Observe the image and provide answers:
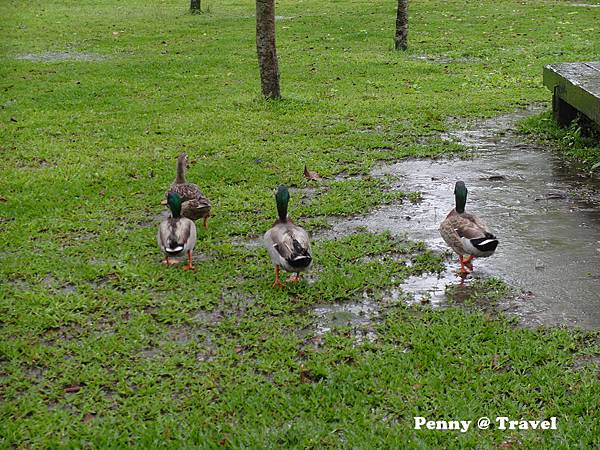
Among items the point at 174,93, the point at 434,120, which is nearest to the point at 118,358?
the point at 434,120

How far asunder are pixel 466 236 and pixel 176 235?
7.60ft

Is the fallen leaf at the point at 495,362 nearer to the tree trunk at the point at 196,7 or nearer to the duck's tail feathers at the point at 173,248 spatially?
the duck's tail feathers at the point at 173,248

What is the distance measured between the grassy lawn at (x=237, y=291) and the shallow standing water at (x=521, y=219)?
0.85ft

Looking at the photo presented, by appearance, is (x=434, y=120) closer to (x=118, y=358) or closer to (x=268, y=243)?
(x=268, y=243)

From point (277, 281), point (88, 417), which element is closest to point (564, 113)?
point (277, 281)

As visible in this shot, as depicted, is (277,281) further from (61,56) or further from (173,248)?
(61,56)

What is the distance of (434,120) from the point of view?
11.2 meters

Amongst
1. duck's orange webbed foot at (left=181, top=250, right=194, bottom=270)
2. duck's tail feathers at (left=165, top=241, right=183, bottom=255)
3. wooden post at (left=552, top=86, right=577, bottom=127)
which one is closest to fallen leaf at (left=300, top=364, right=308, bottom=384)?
duck's tail feathers at (left=165, top=241, right=183, bottom=255)

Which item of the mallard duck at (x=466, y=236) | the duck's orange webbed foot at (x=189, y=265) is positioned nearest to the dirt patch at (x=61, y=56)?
the duck's orange webbed foot at (x=189, y=265)

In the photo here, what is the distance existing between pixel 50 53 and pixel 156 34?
3.77 meters

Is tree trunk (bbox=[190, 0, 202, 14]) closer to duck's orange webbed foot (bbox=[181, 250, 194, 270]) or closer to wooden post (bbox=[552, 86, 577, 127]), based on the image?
wooden post (bbox=[552, 86, 577, 127])

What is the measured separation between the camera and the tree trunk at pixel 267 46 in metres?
12.0

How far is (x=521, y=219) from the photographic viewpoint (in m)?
7.14

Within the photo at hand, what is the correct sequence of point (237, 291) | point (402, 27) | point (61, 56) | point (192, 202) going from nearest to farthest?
point (237, 291)
point (192, 202)
point (402, 27)
point (61, 56)
